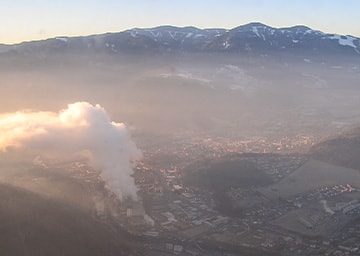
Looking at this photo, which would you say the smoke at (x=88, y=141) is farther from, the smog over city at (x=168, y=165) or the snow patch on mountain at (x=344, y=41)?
the snow patch on mountain at (x=344, y=41)

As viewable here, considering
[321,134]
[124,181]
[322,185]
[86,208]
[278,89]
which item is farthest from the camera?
[278,89]

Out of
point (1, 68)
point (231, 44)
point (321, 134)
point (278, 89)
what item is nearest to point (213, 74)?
point (278, 89)

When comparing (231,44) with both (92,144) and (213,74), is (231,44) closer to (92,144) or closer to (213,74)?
(213,74)

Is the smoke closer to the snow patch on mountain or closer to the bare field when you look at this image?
the bare field

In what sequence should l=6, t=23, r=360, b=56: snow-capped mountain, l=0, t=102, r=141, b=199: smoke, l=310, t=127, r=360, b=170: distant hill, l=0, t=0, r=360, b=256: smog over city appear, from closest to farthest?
l=0, t=0, r=360, b=256: smog over city → l=0, t=102, r=141, b=199: smoke → l=310, t=127, r=360, b=170: distant hill → l=6, t=23, r=360, b=56: snow-capped mountain

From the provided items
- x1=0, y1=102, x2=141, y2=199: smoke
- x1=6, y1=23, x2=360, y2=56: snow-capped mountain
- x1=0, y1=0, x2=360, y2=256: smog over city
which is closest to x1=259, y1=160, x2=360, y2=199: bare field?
x1=0, y1=0, x2=360, y2=256: smog over city

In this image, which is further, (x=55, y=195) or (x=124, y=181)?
(x=124, y=181)

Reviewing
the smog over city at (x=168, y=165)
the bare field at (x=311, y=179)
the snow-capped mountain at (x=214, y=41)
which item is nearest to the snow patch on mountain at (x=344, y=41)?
the snow-capped mountain at (x=214, y=41)
